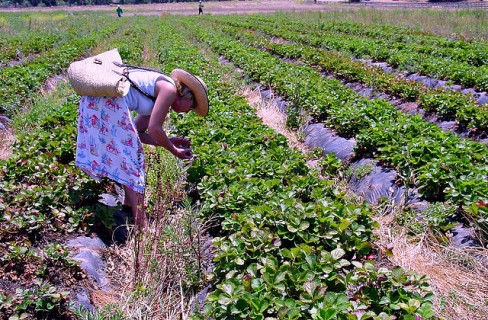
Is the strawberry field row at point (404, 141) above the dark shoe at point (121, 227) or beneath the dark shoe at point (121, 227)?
above

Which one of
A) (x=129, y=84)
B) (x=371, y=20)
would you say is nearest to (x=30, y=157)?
(x=129, y=84)

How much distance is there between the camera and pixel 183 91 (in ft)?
14.1

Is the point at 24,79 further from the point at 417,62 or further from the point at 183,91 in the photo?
the point at 417,62

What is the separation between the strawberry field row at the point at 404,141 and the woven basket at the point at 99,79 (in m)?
3.19

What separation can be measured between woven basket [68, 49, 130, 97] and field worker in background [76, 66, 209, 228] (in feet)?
0.36

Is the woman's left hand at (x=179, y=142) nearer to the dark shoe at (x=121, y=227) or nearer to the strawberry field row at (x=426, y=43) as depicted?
the dark shoe at (x=121, y=227)

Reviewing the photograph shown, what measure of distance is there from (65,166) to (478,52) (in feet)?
37.3

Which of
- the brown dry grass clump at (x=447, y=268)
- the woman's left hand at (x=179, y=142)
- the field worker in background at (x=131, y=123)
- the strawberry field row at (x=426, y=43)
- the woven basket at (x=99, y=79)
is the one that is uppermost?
the woven basket at (x=99, y=79)

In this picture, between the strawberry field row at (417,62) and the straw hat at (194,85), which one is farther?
the strawberry field row at (417,62)

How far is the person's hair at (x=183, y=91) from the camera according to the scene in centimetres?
424

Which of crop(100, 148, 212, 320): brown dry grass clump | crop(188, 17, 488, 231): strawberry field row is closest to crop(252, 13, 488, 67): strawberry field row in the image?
crop(188, 17, 488, 231): strawberry field row

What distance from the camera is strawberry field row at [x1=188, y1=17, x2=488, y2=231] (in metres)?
4.61

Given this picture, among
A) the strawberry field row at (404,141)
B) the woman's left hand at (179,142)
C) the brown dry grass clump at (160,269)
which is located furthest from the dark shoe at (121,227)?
the strawberry field row at (404,141)

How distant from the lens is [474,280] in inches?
151
